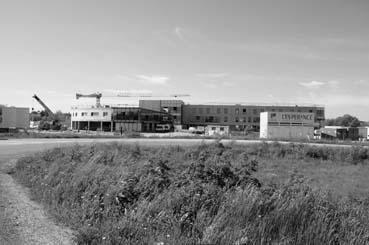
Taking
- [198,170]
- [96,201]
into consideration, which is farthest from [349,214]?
[96,201]

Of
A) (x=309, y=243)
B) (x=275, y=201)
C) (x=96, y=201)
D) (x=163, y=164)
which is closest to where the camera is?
(x=309, y=243)

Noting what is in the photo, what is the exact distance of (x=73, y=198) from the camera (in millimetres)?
7797

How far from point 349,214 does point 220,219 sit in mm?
2852

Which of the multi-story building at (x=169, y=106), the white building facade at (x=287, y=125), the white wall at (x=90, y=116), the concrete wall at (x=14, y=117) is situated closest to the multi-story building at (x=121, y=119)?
the white wall at (x=90, y=116)

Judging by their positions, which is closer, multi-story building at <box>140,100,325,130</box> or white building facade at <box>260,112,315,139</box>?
white building facade at <box>260,112,315,139</box>

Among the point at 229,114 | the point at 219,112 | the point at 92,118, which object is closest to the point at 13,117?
the point at 92,118

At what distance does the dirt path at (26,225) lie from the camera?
5.41m

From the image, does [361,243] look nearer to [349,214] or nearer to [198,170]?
[349,214]

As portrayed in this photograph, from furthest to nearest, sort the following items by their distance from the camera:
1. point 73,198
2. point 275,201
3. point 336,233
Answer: point 73,198 < point 275,201 < point 336,233

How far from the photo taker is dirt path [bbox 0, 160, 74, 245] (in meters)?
5.41

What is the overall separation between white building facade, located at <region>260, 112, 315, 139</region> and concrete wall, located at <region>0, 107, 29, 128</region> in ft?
191

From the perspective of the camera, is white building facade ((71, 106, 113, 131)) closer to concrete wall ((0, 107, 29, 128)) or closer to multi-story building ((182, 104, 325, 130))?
concrete wall ((0, 107, 29, 128))

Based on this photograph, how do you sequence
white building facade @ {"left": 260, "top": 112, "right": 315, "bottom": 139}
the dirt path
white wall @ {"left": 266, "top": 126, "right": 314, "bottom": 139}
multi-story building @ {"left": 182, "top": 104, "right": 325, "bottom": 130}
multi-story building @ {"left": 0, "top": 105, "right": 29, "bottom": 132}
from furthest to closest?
multi-story building @ {"left": 182, "top": 104, "right": 325, "bottom": 130} → multi-story building @ {"left": 0, "top": 105, "right": 29, "bottom": 132} → white building facade @ {"left": 260, "top": 112, "right": 315, "bottom": 139} → white wall @ {"left": 266, "top": 126, "right": 314, "bottom": 139} → the dirt path

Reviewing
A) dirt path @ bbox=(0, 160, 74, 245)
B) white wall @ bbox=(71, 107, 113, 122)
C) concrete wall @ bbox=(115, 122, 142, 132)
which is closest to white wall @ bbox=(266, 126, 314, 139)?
concrete wall @ bbox=(115, 122, 142, 132)
